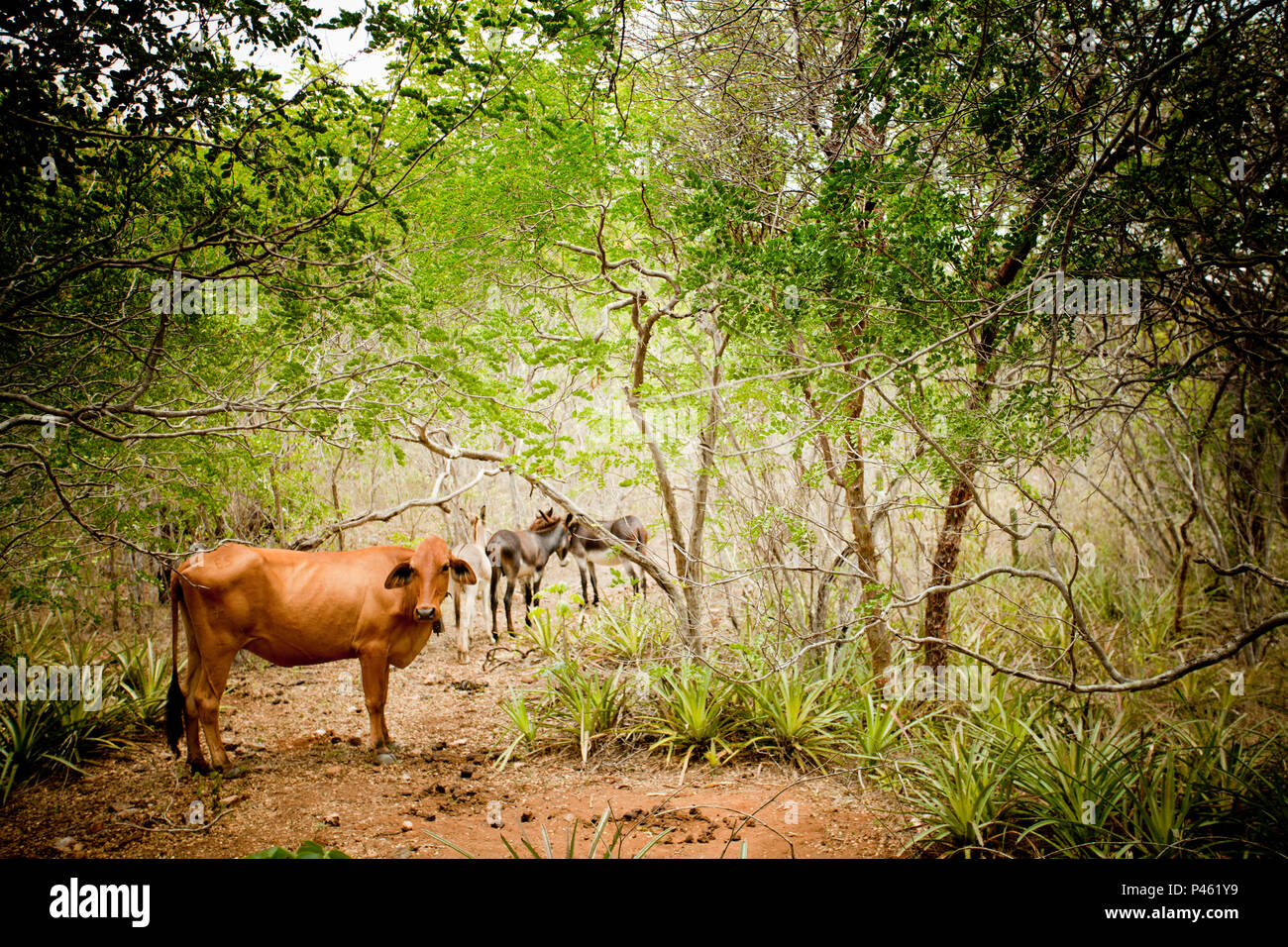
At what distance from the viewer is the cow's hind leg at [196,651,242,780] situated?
11.0 feet

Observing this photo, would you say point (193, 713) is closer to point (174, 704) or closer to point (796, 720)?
point (174, 704)

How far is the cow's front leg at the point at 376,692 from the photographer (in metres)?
3.69

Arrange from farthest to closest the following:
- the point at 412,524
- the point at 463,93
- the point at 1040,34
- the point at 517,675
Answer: the point at 412,524 → the point at 517,675 → the point at 463,93 → the point at 1040,34

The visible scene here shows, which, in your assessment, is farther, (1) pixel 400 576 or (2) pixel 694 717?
(2) pixel 694 717

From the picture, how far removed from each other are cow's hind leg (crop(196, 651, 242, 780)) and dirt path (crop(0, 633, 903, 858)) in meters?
0.11

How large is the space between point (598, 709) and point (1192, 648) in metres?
4.82

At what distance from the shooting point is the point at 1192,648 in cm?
538

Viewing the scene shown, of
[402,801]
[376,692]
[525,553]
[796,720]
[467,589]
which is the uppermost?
[525,553]

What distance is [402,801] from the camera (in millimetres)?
3207

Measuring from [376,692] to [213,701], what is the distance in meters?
0.77

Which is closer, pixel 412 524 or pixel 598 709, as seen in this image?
pixel 598 709

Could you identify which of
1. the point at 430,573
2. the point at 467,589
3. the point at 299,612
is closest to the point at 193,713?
the point at 299,612

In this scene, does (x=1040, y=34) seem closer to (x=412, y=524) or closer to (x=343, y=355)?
(x=343, y=355)
